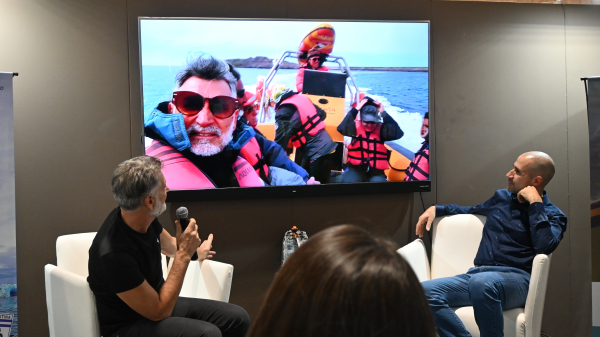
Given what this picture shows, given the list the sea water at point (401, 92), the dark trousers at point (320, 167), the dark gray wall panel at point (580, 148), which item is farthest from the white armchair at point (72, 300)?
the dark gray wall panel at point (580, 148)

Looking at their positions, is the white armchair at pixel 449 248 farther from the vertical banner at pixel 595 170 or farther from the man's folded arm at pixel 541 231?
the vertical banner at pixel 595 170

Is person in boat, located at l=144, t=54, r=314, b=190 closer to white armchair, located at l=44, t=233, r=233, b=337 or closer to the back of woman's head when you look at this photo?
Result: white armchair, located at l=44, t=233, r=233, b=337

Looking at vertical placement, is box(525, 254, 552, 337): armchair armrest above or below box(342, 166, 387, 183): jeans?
below

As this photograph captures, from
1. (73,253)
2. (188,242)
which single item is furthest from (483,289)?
(73,253)

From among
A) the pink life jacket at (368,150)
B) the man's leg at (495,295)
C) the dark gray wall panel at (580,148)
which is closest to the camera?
the man's leg at (495,295)

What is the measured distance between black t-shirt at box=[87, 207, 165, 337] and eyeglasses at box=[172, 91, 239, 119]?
3.61 ft

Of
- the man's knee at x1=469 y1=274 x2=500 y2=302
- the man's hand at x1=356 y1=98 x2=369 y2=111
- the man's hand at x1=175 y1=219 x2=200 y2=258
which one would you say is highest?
the man's hand at x1=356 y1=98 x2=369 y2=111

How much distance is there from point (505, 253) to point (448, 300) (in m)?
0.51

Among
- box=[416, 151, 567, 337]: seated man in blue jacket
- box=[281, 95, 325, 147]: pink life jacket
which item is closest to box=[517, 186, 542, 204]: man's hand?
A: box=[416, 151, 567, 337]: seated man in blue jacket

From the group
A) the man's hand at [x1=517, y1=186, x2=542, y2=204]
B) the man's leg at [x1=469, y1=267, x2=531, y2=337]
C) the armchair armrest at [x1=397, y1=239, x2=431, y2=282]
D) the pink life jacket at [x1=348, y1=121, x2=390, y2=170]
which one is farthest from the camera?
the pink life jacket at [x1=348, y1=121, x2=390, y2=170]

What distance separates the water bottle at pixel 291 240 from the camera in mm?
3303

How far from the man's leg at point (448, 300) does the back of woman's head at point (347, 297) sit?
2.20 metres

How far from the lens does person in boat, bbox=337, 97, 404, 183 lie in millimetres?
3387

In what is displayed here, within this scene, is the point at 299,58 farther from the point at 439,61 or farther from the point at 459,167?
the point at 459,167
